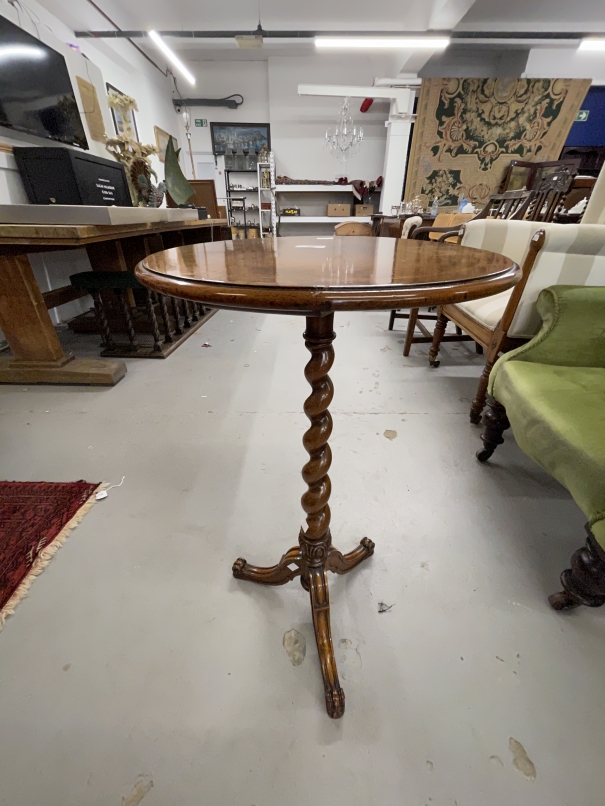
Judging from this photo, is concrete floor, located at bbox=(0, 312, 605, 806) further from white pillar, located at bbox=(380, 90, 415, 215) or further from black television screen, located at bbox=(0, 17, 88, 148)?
white pillar, located at bbox=(380, 90, 415, 215)

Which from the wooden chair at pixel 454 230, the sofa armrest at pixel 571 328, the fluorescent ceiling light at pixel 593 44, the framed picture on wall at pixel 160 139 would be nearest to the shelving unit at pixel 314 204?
the framed picture on wall at pixel 160 139

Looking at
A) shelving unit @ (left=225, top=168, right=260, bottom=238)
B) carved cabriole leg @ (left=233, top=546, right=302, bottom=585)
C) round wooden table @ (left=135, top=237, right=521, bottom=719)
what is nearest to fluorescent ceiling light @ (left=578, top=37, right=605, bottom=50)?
shelving unit @ (left=225, top=168, right=260, bottom=238)

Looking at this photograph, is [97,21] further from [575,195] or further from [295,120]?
[575,195]

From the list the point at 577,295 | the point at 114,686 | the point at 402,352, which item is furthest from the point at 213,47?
the point at 114,686

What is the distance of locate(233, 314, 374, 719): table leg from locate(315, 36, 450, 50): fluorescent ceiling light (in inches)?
216

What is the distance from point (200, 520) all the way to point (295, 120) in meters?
7.46

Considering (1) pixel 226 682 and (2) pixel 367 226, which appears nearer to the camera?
(1) pixel 226 682

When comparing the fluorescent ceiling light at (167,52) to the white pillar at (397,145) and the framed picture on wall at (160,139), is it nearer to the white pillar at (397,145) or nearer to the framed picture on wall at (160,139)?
the framed picture on wall at (160,139)

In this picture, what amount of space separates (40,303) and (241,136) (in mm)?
6217

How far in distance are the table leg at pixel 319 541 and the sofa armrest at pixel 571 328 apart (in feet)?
2.80

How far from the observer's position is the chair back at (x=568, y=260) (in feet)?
3.69

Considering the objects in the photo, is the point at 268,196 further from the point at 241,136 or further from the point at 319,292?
the point at 319,292

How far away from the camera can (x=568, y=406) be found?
2.97ft

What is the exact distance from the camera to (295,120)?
6.17 meters
